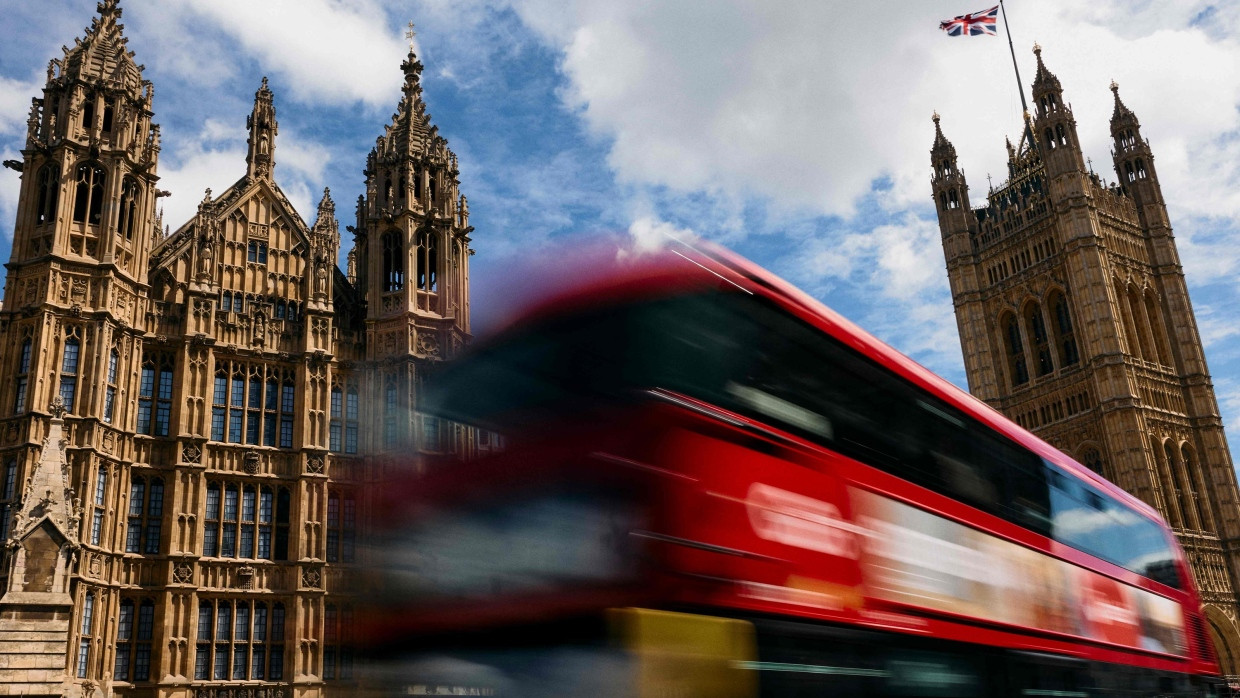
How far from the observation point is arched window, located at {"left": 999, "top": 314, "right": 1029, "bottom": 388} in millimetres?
72438

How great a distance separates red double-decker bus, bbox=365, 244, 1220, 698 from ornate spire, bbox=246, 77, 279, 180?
23.4 meters

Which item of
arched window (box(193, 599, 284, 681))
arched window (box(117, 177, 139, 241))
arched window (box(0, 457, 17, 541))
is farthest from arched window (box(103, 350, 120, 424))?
arched window (box(193, 599, 284, 681))

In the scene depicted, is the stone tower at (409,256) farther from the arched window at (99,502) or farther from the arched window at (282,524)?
the arched window at (99,502)

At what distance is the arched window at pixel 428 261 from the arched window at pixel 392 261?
1.83 feet

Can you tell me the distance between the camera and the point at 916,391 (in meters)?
10.7

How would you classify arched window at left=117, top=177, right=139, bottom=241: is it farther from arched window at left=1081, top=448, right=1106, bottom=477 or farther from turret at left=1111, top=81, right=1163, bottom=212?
turret at left=1111, top=81, right=1163, bottom=212

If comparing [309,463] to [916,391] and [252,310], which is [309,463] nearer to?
[252,310]

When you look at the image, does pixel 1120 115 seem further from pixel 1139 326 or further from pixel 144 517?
pixel 144 517

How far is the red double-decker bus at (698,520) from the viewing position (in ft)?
23.5

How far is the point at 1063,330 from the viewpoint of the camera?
69.7m

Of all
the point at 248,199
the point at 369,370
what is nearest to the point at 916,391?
the point at 369,370

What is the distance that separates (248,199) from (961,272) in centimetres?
6077

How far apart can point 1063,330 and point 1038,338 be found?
2.36m

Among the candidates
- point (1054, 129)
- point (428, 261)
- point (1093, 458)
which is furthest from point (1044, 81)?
point (428, 261)
